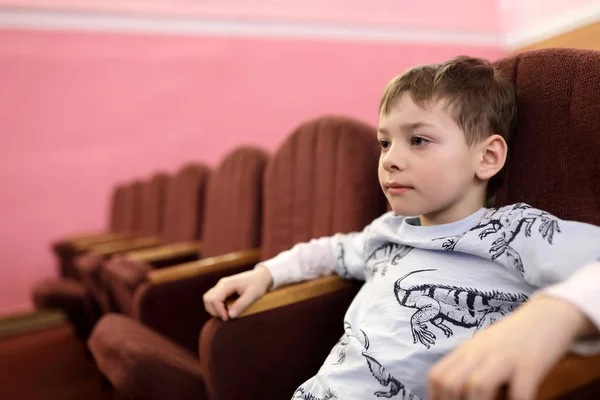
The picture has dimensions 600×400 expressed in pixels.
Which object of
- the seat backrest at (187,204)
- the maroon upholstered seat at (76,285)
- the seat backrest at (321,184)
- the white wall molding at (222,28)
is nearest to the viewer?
the seat backrest at (321,184)

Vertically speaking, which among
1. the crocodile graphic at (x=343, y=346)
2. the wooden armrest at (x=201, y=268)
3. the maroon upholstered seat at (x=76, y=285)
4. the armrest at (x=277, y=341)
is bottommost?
the maroon upholstered seat at (x=76, y=285)

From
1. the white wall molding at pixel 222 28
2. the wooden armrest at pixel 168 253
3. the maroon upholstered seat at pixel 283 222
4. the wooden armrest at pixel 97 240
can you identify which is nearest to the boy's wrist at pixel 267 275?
the maroon upholstered seat at pixel 283 222

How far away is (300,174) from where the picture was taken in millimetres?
1236

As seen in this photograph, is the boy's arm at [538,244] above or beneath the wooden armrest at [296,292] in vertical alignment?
above

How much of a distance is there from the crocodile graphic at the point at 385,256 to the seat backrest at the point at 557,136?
160 mm

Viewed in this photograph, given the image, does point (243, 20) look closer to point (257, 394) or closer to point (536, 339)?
point (257, 394)

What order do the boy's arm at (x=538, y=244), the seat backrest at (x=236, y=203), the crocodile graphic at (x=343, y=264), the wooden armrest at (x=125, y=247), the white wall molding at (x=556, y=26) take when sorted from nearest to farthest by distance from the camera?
the boy's arm at (x=538, y=244)
the crocodile graphic at (x=343, y=264)
the seat backrest at (x=236, y=203)
the white wall molding at (x=556, y=26)
the wooden armrest at (x=125, y=247)

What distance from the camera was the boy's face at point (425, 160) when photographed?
72cm

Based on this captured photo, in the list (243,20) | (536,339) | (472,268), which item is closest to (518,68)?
(472,268)

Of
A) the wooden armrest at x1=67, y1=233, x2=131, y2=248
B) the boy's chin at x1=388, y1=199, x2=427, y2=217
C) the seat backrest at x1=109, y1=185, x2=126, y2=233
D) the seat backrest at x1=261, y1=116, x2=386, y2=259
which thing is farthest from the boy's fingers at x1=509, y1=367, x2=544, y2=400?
the seat backrest at x1=109, y1=185, x2=126, y2=233

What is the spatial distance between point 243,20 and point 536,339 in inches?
132

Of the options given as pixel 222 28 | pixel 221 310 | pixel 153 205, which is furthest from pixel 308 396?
pixel 222 28

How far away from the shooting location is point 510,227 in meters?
0.68

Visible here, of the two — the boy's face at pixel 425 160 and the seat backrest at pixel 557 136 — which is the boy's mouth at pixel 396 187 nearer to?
the boy's face at pixel 425 160
